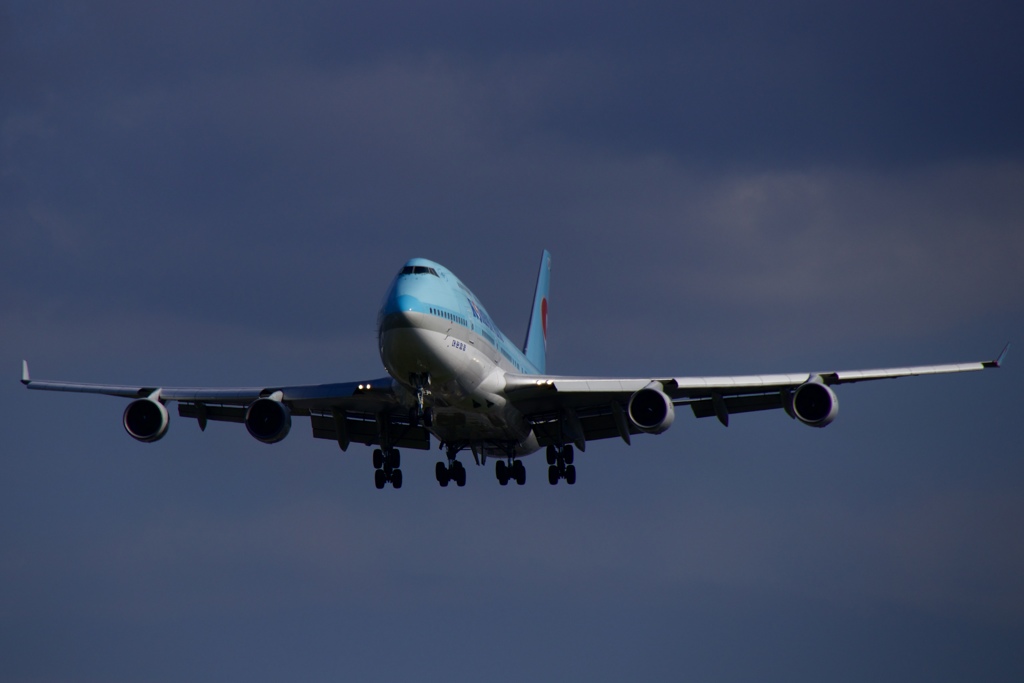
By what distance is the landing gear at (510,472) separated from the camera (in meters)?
51.8

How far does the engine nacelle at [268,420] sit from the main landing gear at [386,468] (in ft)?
16.6

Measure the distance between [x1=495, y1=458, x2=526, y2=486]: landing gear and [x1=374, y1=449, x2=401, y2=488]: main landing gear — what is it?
13.5 ft

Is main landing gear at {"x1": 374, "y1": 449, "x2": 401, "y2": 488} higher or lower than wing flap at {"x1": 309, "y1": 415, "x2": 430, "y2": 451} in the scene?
lower

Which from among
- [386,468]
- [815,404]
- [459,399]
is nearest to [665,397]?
[815,404]

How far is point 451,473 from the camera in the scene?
169ft

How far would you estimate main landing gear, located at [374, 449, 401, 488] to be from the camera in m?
50.1

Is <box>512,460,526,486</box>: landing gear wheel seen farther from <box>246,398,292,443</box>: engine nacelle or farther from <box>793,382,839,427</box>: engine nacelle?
<box>793,382,839,427</box>: engine nacelle

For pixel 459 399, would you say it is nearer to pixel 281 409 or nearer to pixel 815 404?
pixel 281 409

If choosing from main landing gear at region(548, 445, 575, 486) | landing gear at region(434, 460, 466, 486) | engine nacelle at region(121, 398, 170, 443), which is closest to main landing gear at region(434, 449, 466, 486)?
landing gear at region(434, 460, 466, 486)

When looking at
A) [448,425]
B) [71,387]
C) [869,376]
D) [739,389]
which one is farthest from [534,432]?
[71,387]

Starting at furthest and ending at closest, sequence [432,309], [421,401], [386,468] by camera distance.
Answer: [386,468], [421,401], [432,309]

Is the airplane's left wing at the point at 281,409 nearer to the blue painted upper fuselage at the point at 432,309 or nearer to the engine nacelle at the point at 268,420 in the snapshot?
the engine nacelle at the point at 268,420

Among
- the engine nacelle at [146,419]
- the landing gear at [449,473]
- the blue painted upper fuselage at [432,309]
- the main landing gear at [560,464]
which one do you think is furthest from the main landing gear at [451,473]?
the engine nacelle at [146,419]

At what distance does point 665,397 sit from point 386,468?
1164cm
